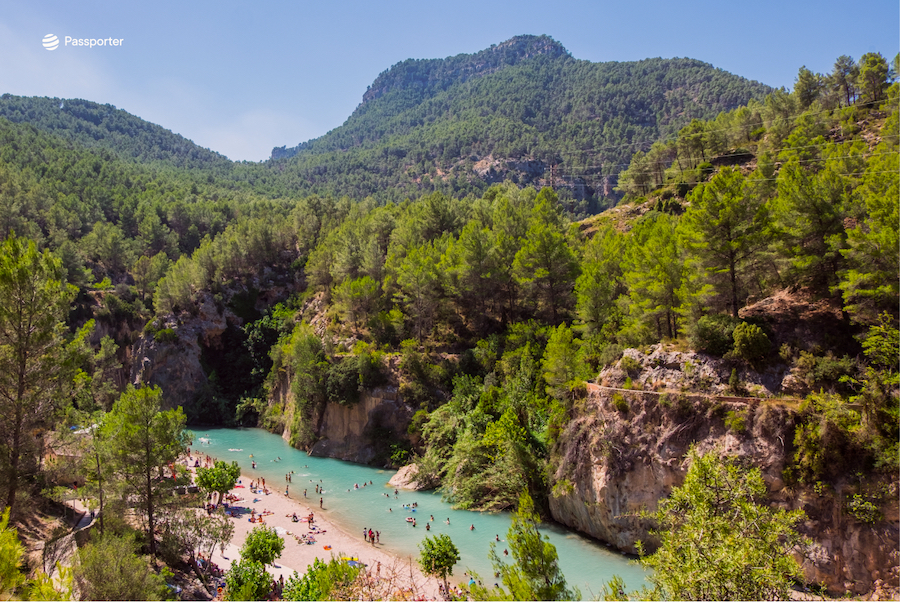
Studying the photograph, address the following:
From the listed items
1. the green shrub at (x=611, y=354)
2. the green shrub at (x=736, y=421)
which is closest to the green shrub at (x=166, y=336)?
the green shrub at (x=611, y=354)

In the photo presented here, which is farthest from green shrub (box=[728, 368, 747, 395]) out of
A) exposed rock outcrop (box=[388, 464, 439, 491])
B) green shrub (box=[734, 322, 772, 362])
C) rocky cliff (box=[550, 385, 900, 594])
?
exposed rock outcrop (box=[388, 464, 439, 491])

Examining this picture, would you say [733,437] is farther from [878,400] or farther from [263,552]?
[263,552]

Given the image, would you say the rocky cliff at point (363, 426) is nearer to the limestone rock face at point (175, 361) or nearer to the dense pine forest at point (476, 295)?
the dense pine forest at point (476, 295)

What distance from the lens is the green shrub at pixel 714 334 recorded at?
90.4ft

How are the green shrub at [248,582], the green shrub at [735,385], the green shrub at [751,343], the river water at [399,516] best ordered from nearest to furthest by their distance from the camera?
the green shrub at [248,582] < the green shrub at [735,385] < the green shrub at [751,343] < the river water at [399,516]

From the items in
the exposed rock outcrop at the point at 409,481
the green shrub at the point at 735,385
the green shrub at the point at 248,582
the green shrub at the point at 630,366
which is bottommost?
the exposed rock outcrop at the point at 409,481

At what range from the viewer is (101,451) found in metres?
24.9

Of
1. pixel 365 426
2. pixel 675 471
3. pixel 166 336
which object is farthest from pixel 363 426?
pixel 166 336

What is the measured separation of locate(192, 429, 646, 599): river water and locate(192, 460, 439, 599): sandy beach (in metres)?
0.89

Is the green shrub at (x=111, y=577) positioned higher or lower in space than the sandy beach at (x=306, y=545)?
higher

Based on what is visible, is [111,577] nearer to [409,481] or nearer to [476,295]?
[409,481]

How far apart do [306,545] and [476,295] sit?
91.8ft

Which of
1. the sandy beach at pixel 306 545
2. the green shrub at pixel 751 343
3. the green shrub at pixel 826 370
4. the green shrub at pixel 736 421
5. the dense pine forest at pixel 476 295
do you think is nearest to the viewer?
the dense pine forest at pixel 476 295

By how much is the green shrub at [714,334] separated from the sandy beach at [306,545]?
18.8 metres
